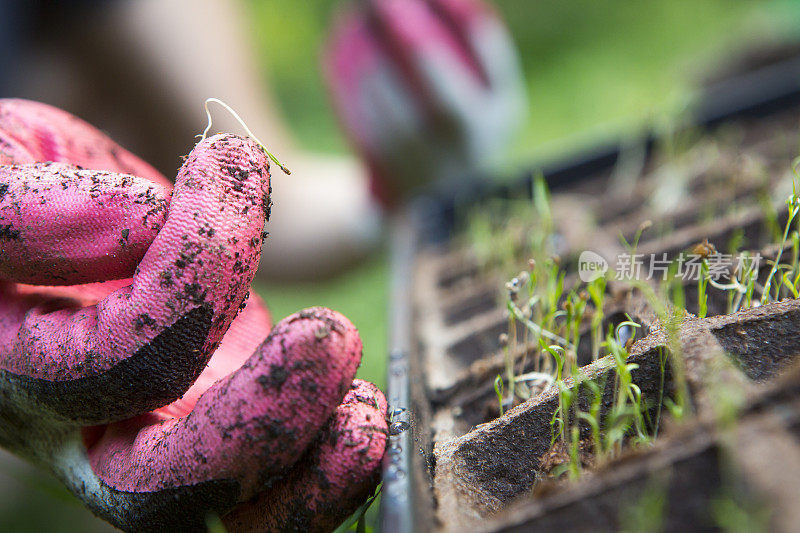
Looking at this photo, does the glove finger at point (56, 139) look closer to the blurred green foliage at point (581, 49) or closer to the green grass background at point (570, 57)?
the green grass background at point (570, 57)

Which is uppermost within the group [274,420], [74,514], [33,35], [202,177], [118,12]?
[118,12]

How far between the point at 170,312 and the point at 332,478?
25 centimetres

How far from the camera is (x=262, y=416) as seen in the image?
1.99ft

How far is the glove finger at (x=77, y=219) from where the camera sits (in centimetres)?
65

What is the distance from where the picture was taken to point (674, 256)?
1102 mm

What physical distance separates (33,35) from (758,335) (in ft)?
7.14

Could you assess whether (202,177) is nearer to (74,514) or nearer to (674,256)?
(674,256)

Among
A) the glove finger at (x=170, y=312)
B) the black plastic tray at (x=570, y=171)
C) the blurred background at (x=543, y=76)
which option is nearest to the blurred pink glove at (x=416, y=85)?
the blurred background at (x=543, y=76)

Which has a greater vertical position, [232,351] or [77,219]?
[77,219]

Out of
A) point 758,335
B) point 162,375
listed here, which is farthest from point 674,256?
point 162,375

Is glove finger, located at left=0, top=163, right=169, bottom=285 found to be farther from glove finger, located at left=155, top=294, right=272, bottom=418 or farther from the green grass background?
the green grass background

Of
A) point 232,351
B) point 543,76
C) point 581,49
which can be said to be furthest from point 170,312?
point 581,49

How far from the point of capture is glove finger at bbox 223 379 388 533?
0.66 meters

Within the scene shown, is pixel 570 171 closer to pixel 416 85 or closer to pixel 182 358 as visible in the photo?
pixel 416 85
